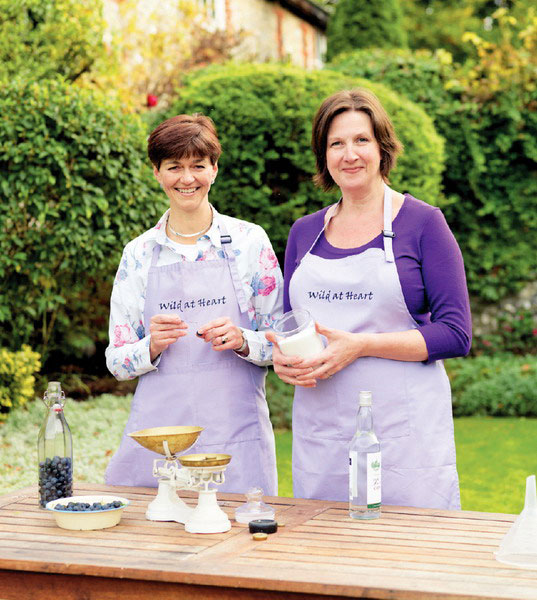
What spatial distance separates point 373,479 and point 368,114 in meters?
1.18

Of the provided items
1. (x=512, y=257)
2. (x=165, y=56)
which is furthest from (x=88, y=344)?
(x=512, y=257)

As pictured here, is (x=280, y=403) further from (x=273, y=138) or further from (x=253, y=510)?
(x=253, y=510)

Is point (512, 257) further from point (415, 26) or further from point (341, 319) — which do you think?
point (415, 26)

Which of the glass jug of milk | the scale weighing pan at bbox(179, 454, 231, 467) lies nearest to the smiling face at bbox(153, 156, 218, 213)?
the glass jug of milk

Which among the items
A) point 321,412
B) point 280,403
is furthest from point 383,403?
point 280,403

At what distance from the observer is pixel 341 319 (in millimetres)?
2945

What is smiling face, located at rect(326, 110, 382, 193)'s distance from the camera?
295 centimetres

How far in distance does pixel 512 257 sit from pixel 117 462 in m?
7.88

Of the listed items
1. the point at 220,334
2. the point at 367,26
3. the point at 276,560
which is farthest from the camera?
the point at 367,26

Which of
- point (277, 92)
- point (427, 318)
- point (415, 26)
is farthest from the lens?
point (415, 26)

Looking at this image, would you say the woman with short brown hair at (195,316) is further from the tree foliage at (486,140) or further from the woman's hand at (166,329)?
the tree foliage at (486,140)

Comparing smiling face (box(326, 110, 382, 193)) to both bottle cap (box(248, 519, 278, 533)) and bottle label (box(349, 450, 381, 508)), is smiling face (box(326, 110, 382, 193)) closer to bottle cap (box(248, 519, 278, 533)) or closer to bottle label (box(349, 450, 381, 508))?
bottle label (box(349, 450, 381, 508))

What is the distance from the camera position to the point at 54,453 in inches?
109

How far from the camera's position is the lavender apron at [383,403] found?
2.88m
